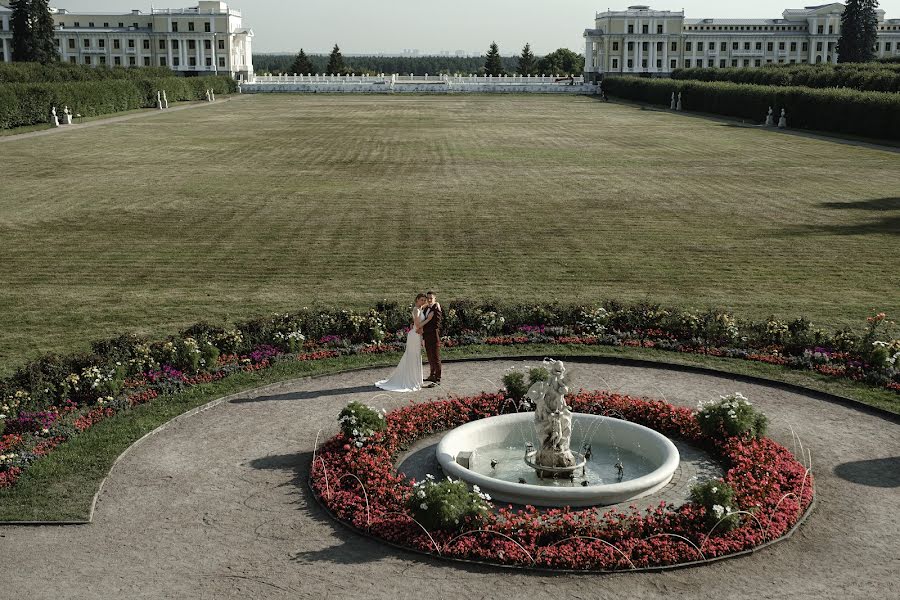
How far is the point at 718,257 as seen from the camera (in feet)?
92.2

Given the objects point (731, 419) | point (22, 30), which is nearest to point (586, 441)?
point (731, 419)

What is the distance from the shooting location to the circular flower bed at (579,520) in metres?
11.3

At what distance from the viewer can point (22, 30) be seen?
11250 cm

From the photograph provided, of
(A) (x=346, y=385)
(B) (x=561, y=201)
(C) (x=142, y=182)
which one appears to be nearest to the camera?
(A) (x=346, y=385)

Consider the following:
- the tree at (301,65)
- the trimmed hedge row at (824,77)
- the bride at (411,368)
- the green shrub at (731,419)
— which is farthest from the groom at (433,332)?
the tree at (301,65)

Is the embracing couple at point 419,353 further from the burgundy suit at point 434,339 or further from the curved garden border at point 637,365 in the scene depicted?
the curved garden border at point 637,365

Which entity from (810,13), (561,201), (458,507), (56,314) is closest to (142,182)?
(561,201)

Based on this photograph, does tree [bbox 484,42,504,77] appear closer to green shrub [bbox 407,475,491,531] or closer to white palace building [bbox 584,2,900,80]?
white palace building [bbox 584,2,900,80]

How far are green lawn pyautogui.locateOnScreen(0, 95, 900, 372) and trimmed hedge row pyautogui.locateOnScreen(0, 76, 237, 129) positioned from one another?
1018 centimetres

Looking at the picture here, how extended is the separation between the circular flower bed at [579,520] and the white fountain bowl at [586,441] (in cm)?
22

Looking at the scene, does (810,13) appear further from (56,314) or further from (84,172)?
(56,314)

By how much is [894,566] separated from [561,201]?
89.4ft

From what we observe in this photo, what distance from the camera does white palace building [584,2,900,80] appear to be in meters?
178

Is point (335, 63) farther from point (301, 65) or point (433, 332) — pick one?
point (433, 332)
